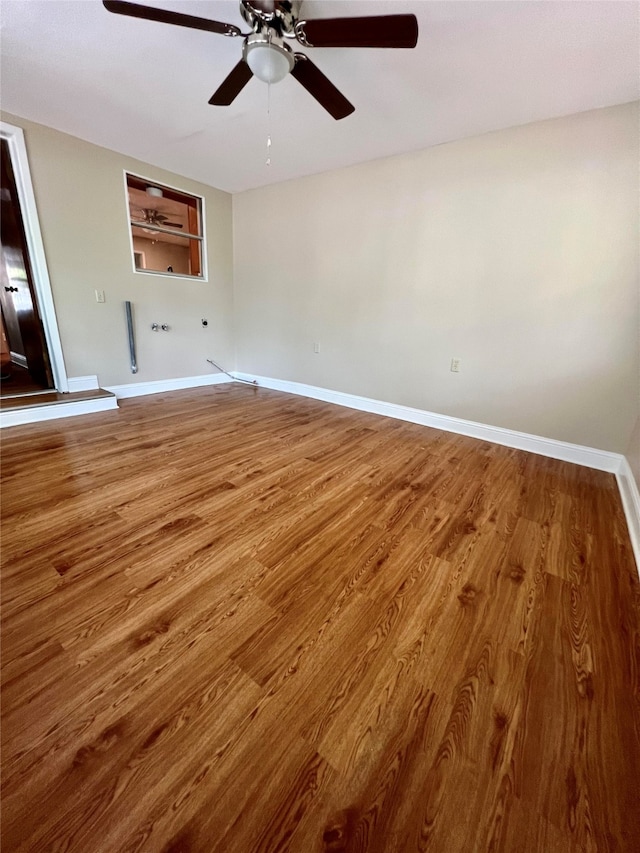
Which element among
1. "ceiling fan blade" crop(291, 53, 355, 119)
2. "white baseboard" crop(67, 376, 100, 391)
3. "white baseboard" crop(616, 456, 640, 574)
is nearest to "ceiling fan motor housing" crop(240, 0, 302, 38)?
"ceiling fan blade" crop(291, 53, 355, 119)

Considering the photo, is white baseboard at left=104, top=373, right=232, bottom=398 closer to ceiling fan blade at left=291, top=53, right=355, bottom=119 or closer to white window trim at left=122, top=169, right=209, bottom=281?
white window trim at left=122, top=169, right=209, bottom=281

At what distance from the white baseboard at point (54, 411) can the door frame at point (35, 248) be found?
375mm

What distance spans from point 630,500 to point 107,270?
4.87 metres

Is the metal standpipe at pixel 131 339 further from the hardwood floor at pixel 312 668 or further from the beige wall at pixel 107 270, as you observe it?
the hardwood floor at pixel 312 668

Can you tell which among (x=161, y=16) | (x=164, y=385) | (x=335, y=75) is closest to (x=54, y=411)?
(x=164, y=385)

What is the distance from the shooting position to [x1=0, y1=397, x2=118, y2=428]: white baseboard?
280 centimetres

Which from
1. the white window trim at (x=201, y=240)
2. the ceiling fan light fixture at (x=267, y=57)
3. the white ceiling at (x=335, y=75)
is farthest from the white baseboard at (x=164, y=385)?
the ceiling fan light fixture at (x=267, y=57)

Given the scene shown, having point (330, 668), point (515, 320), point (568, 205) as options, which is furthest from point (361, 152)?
point (330, 668)

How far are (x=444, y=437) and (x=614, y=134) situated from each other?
240 cm

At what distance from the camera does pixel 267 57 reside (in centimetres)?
160

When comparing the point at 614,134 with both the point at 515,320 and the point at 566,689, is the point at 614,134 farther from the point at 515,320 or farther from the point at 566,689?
the point at 566,689

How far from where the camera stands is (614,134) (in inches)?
86.6

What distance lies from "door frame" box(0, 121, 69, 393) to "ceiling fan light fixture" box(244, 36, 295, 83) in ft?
8.10

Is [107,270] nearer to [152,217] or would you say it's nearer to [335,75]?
[152,217]
